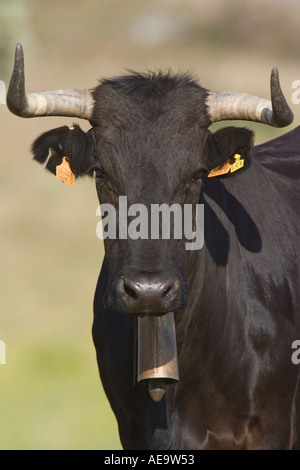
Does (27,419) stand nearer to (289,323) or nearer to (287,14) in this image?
(289,323)

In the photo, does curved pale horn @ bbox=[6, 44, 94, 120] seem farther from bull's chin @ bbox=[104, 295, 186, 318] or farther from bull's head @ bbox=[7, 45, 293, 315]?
bull's chin @ bbox=[104, 295, 186, 318]

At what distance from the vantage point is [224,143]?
757 cm

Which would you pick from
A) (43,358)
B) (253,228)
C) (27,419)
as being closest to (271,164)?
(253,228)

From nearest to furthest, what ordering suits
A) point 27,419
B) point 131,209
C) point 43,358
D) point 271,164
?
point 131,209 → point 271,164 → point 27,419 → point 43,358

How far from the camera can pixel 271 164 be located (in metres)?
9.26

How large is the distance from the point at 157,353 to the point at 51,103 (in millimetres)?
1688

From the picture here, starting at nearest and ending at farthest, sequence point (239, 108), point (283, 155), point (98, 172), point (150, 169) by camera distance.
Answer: point (150, 169)
point (98, 172)
point (239, 108)
point (283, 155)

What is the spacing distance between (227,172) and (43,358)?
402 inches

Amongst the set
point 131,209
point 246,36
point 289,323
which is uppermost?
point 246,36

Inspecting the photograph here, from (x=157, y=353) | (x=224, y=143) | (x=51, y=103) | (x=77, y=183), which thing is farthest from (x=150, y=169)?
(x=77, y=183)

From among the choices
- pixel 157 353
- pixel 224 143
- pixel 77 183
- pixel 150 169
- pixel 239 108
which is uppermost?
pixel 77 183

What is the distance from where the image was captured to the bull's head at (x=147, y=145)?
6891 millimetres

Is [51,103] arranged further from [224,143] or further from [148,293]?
[148,293]

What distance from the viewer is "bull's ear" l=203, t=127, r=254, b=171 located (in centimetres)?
756
